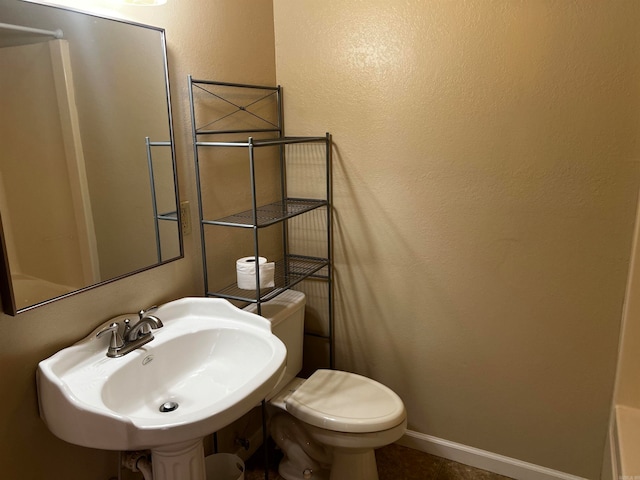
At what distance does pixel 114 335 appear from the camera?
55.0 inches

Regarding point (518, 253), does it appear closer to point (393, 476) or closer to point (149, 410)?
point (393, 476)

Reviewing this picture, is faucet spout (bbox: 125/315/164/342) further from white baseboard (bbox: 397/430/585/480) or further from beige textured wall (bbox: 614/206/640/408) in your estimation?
beige textured wall (bbox: 614/206/640/408)

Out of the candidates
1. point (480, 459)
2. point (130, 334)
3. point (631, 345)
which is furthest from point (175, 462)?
point (631, 345)

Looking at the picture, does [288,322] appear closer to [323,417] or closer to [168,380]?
[323,417]

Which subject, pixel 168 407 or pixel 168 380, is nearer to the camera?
pixel 168 407

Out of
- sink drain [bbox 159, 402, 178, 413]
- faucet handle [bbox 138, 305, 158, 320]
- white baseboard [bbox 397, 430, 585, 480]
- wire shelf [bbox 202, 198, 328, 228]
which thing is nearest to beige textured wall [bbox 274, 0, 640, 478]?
white baseboard [bbox 397, 430, 585, 480]

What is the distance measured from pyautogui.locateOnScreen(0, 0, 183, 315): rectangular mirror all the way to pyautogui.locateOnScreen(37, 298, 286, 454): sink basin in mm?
217

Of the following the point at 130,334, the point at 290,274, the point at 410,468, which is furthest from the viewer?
the point at 290,274

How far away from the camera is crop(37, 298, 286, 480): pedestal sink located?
1111mm

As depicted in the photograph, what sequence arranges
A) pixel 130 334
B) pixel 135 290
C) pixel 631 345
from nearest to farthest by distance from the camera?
pixel 130 334 → pixel 135 290 → pixel 631 345

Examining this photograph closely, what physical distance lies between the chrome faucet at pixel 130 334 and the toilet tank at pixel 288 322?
19.1 inches

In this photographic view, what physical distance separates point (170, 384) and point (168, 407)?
113 millimetres

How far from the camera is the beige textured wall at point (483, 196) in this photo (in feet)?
5.61

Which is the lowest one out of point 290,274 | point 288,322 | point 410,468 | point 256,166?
point 410,468
